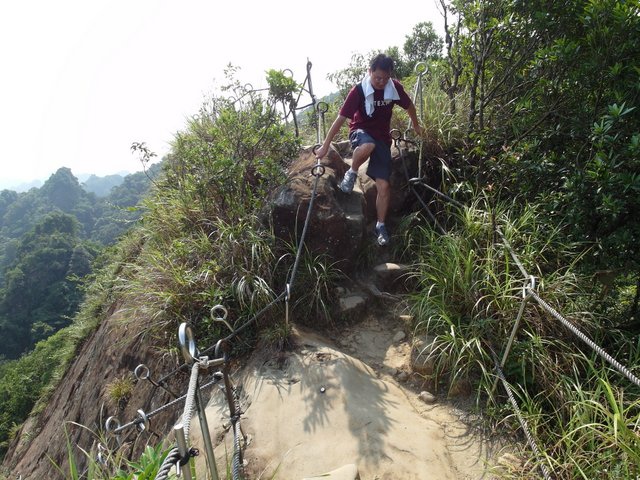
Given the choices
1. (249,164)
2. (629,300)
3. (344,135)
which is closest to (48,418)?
(249,164)

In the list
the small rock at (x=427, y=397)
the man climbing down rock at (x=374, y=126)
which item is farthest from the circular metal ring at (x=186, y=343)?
the man climbing down rock at (x=374, y=126)

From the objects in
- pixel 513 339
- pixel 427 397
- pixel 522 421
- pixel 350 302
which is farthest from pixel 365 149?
pixel 522 421

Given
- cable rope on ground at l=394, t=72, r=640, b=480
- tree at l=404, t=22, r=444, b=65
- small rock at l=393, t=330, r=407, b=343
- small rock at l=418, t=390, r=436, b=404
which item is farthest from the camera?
tree at l=404, t=22, r=444, b=65

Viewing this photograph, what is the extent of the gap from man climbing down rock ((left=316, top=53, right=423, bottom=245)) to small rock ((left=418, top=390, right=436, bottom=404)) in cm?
163

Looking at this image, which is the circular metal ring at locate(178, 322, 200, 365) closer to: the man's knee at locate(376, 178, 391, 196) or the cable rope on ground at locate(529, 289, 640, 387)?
the cable rope on ground at locate(529, 289, 640, 387)

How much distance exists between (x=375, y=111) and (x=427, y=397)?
2976 millimetres

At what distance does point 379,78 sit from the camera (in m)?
4.02

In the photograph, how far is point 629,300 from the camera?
3369mm

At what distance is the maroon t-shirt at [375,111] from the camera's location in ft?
13.9

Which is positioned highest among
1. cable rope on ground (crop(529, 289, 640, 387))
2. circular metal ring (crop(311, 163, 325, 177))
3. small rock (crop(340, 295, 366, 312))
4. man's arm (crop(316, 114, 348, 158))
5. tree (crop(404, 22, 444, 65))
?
tree (crop(404, 22, 444, 65))

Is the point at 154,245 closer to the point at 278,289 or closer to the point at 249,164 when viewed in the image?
the point at 249,164

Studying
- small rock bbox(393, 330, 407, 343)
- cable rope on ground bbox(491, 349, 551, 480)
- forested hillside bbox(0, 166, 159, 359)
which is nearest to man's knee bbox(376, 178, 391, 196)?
small rock bbox(393, 330, 407, 343)

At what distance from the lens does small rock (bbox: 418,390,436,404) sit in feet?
10.1

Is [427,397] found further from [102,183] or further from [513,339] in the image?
[102,183]
